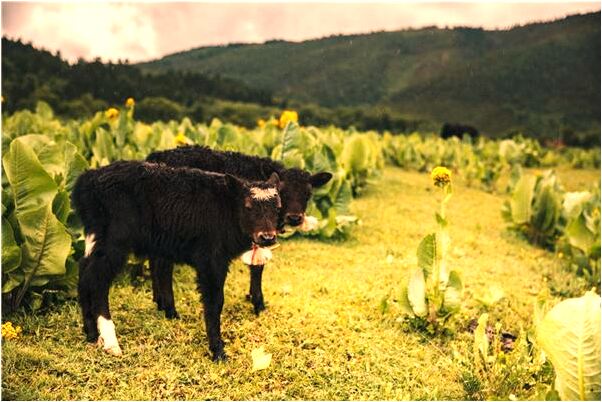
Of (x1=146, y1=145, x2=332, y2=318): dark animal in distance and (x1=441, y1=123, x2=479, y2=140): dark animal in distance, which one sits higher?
(x1=146, y1=145, x2=332, y2=318): dark animal in distance

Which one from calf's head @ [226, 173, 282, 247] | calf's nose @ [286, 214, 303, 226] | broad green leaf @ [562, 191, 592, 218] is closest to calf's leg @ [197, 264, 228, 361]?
calf's head @ [226, 173, 282, 247]

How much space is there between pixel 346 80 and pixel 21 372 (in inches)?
2604

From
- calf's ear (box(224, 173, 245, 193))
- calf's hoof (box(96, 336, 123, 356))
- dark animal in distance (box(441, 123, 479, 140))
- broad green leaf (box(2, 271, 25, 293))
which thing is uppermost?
calf's ear (box(224, 173, 245, 193))

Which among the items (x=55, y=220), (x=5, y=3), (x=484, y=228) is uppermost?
(x=5, y=3)

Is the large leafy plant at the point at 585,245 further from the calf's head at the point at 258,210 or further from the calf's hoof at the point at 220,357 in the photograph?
the calf's hoof at the point at 220,357

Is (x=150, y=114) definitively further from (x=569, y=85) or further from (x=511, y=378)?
(x=569, y=85)

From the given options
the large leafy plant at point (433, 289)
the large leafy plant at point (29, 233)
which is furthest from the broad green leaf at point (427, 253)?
the large leafy plant at point (29, 233)

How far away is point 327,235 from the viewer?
23.4ft

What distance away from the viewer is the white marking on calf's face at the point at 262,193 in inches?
150

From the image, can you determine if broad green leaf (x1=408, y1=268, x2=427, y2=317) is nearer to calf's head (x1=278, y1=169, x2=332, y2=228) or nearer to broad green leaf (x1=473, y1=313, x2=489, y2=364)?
broad green leaf (x1=473, y1=313, x2=489, y2=364)

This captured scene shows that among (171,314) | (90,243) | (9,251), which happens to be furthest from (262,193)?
(9,251)

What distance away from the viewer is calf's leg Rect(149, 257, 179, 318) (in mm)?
4449

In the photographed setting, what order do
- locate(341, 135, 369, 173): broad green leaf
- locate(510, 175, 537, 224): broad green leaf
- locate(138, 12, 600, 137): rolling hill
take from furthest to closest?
locate(138, 12, 600, 137): rolling hill → locate(341, 135, 369, 173): broad green leaf → locate(510, 175, 537, 224): broad green leaf

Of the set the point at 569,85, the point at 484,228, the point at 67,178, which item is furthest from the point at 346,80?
the point at 67,178
